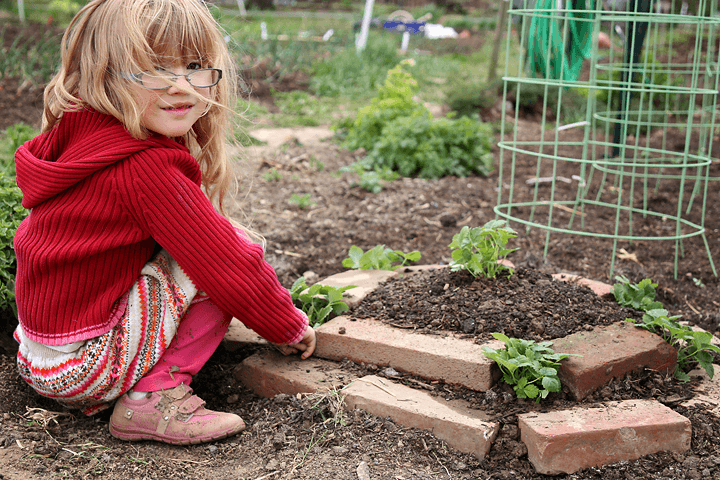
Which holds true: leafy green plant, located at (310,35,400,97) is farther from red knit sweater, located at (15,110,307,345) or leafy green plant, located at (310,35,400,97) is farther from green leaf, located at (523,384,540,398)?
green leaf, located at (523,384,540,398)

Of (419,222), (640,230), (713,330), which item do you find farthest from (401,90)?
(713,330)

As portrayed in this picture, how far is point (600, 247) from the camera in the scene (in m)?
3.51

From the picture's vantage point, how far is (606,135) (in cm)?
438

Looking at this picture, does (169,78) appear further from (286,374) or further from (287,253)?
(287,253)

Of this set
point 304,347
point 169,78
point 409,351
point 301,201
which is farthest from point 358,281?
point 301,201

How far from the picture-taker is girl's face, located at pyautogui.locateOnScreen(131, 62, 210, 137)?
5.36ft

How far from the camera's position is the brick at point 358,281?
2301 millimetres

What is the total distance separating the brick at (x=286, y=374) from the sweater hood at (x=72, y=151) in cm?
78

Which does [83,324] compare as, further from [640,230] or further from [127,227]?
[640,230]

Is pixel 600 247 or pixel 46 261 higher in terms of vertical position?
pixel 46 261

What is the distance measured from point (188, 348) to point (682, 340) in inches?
64.0

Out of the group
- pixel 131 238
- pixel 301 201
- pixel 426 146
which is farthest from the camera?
pixel 426 146

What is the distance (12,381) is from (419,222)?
7.98 feet

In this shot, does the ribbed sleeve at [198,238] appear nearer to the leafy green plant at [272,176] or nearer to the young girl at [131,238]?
the young girl at [131,238]
